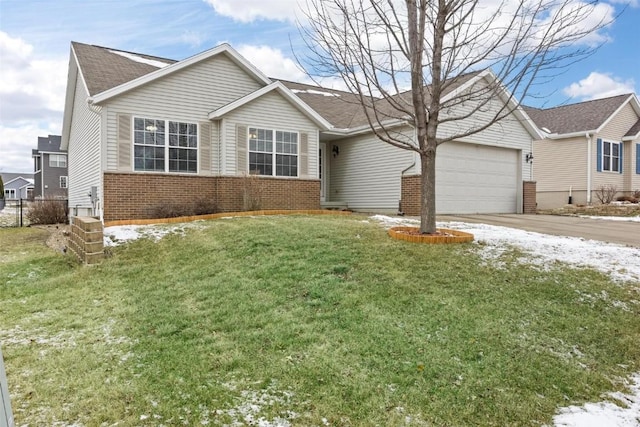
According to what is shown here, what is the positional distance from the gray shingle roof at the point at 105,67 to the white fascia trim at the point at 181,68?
679 millimetres

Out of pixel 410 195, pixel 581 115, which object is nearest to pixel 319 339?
pixel 410 195

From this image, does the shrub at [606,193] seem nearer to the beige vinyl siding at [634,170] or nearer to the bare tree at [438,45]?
the beige vinyl siding at [634,170]

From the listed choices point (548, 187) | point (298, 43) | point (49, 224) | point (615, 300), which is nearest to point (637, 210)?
point (548, 187)

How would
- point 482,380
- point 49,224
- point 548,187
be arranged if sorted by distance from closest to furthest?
1. point 482,380
2. point 49,224
3. point 548,187

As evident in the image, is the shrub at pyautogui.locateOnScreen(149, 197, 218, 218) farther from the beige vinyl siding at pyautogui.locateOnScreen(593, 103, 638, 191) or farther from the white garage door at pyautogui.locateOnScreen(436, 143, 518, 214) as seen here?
the beige vinyl siding at pyautogui.locateOnScreen(593, 103, 638, 191)

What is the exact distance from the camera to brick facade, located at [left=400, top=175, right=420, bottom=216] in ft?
47.0

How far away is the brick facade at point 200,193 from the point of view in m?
11.9

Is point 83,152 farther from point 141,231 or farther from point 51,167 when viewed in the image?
point 51,167

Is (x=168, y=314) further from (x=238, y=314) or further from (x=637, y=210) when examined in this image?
(x=637, y=210)

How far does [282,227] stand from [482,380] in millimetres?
6216

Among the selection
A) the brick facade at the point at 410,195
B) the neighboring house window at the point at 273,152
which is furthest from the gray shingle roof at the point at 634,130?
the neighboring house window at the point at 273,152

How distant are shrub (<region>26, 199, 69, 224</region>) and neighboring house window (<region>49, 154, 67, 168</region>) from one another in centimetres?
2882

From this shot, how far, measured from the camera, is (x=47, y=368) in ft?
12.8

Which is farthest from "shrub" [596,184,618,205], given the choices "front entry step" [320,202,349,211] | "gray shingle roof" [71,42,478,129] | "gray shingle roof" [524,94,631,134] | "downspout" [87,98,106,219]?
"downspout" [87,98,106,219]
